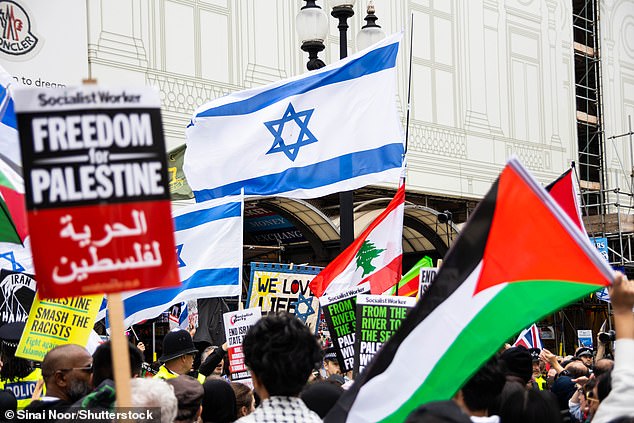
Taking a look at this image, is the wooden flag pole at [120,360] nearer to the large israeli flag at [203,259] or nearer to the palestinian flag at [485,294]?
the palestinian flag at [485,294]

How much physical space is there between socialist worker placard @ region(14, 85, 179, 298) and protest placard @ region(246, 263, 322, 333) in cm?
724

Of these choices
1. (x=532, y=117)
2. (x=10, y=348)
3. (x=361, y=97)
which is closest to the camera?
(x=10, y=348)

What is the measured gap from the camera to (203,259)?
10.1 m

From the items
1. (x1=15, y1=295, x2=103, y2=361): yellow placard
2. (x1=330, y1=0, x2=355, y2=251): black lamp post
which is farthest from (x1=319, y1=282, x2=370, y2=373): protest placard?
(x1=15, y1=295, x2=103, y2=361): yellow placard

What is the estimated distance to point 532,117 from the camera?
3056 cm

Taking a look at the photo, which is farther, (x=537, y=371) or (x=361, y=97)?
(x=537, y=371)

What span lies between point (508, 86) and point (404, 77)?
4.95 metres

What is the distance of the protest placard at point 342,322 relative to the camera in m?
8.39

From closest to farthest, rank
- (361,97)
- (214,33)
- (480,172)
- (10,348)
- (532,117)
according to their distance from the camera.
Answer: (10,348), (361,97), (214,33), (480,172), (532,117)

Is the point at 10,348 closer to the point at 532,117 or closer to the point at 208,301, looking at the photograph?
the point at 208,301

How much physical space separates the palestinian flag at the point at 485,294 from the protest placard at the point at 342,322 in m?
4.29

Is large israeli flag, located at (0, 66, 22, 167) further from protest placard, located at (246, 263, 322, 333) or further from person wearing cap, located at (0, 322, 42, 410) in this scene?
protest placard, located at (246, 263, 322, 333)

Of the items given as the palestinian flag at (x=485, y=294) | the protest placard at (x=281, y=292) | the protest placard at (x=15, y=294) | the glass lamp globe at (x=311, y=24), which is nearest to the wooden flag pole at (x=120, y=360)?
the palestinian flag at (x=485, y=294)

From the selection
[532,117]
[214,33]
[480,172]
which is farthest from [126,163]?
[532,117]
